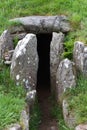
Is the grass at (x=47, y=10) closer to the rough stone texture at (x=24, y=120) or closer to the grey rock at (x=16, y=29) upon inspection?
the grey rock at (x=16, y=29)

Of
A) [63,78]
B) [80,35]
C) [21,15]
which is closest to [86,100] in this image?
[63,78]

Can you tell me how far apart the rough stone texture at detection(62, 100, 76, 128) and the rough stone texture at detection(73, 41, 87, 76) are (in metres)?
1.26

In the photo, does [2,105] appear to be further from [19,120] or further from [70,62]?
[70,62]

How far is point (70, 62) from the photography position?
1118cm

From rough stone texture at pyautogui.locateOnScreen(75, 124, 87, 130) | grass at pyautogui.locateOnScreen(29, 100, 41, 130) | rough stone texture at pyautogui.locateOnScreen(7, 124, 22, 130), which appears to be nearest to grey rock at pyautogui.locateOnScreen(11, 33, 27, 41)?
grass at pyautogui.locateOnScreen(29, 100, 41, 130)

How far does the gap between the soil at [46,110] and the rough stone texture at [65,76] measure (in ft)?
2.26

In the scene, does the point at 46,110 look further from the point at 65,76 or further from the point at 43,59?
the point at 43,59

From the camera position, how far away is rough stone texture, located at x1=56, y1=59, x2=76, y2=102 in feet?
36.0

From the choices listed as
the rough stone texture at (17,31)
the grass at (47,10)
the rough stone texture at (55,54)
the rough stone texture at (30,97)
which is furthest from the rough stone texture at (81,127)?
the rough stone texture at (17,31)

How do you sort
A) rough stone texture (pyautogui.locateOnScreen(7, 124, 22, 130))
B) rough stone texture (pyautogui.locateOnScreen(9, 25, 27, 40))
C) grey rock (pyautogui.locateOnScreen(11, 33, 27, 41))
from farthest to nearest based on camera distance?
rough stone texture (pyautogui.locateOnScreen(9, 25, 27, 40))
grey rock (pyautogui.locateOnScreen(11, 33, 27, 41))
rough stone texture (pyautogui.locateOnScreen(7, 124, 22, 130))

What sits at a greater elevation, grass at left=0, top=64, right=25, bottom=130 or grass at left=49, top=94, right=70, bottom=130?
grass at left=0, top=64, right=25, bottom=130

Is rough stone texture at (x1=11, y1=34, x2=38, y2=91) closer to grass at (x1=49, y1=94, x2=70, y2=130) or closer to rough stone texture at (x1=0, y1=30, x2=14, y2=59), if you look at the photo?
rough stone texture at (x1=0, y1=30, x2=14, y2=59)

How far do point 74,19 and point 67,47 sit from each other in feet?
4.78

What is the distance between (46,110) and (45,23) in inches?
129
